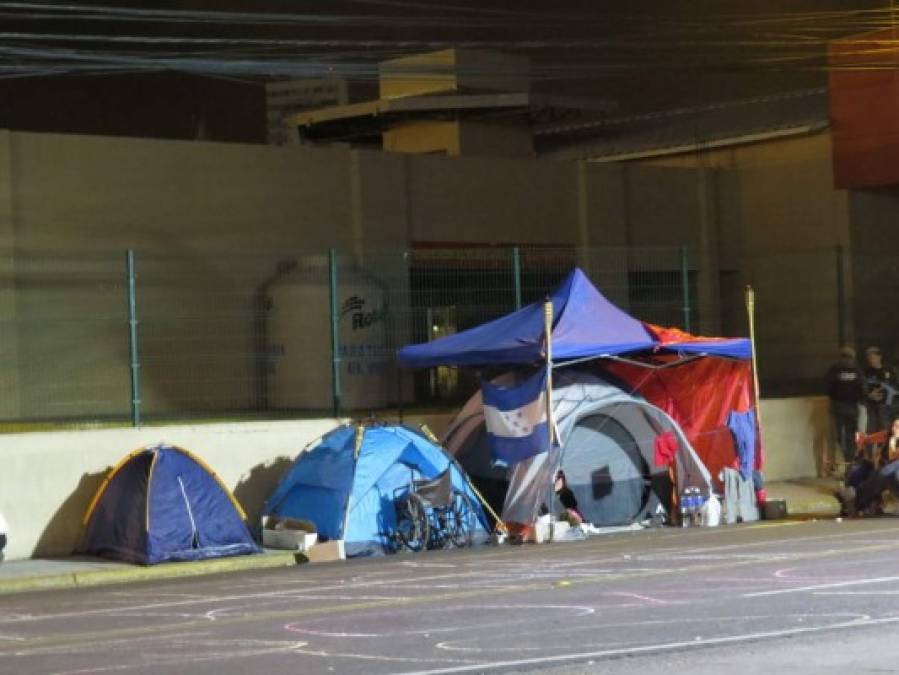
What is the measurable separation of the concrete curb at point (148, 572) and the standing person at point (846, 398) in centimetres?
1079

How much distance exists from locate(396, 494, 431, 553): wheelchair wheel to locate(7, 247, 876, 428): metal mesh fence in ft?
11.3

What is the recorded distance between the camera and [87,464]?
18734mm

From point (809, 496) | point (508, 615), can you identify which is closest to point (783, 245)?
point (809, 496)

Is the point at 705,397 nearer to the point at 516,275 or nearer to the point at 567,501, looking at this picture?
the point at 567,501

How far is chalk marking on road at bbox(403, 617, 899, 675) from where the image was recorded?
920cm

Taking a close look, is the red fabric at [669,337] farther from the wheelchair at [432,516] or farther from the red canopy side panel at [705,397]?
the wheelchair at [432,516]

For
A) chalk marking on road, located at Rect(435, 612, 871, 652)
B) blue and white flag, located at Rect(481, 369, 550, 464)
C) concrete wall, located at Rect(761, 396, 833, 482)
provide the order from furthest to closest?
concrete wall, located at Rect(761, 396, 833, 482) → blue and white flag, located at Rect(481, 369, 550, 464) → chalk marking on road, located at Rect(435, 612, 871, 652)

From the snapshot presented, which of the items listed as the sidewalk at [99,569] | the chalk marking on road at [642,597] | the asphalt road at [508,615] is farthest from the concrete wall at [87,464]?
the chalk marking on road at [642,597]

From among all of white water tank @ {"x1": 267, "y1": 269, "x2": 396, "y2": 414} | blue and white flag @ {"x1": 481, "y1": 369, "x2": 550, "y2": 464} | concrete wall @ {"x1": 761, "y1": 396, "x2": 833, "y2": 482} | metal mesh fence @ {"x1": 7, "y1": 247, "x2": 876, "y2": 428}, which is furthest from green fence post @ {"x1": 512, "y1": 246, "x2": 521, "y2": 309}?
concrete wall @ {"x1": 761, "y1": 396, "x2": 833, "y2": 482}

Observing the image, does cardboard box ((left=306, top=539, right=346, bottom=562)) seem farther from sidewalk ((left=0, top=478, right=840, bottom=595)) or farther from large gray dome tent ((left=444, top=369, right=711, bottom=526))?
large gray dome tent ((left=444, top=369, right=711, bottom=526))

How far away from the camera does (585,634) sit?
1051 cm

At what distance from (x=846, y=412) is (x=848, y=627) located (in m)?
15.1

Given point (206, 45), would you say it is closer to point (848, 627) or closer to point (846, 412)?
point (846, 412)

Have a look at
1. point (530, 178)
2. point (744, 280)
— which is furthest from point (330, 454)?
point (744, 280)
